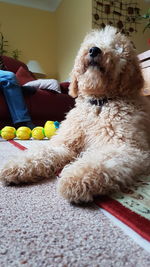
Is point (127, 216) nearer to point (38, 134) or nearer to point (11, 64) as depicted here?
point (38, 134)

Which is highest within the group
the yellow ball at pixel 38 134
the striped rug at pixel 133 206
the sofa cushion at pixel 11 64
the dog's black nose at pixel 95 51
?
the sofa cushion at pixel 11 64

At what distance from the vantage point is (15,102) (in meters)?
2.50

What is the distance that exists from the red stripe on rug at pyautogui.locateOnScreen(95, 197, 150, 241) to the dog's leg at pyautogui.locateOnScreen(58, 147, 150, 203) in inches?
1.5

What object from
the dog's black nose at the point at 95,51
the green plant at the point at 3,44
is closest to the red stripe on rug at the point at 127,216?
the dog's black nose at the point at 95,51

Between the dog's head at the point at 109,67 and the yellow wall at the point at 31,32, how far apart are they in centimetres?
433

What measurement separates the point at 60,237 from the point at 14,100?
218 cm

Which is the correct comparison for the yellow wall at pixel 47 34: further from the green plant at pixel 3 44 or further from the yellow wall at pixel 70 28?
the green plant at pixel 3 44

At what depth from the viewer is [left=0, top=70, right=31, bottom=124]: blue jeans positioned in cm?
249

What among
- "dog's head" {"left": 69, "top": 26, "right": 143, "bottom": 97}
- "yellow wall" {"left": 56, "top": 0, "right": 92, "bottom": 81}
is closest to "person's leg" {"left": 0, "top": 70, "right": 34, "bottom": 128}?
"dog's head" {"left": 69, "top": 26, "right": 143, "bottom": 97}

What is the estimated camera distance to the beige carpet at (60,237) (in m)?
0.45

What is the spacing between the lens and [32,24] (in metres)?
5.12

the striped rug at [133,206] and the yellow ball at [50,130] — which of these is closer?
the striped rug at [133,206]

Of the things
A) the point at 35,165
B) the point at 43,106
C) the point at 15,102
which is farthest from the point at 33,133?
the point at 35,165

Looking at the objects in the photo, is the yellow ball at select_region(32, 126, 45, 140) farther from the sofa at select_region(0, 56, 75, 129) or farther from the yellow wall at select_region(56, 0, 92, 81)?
the yellow wall at select_region(56, 0, 92, 81)
